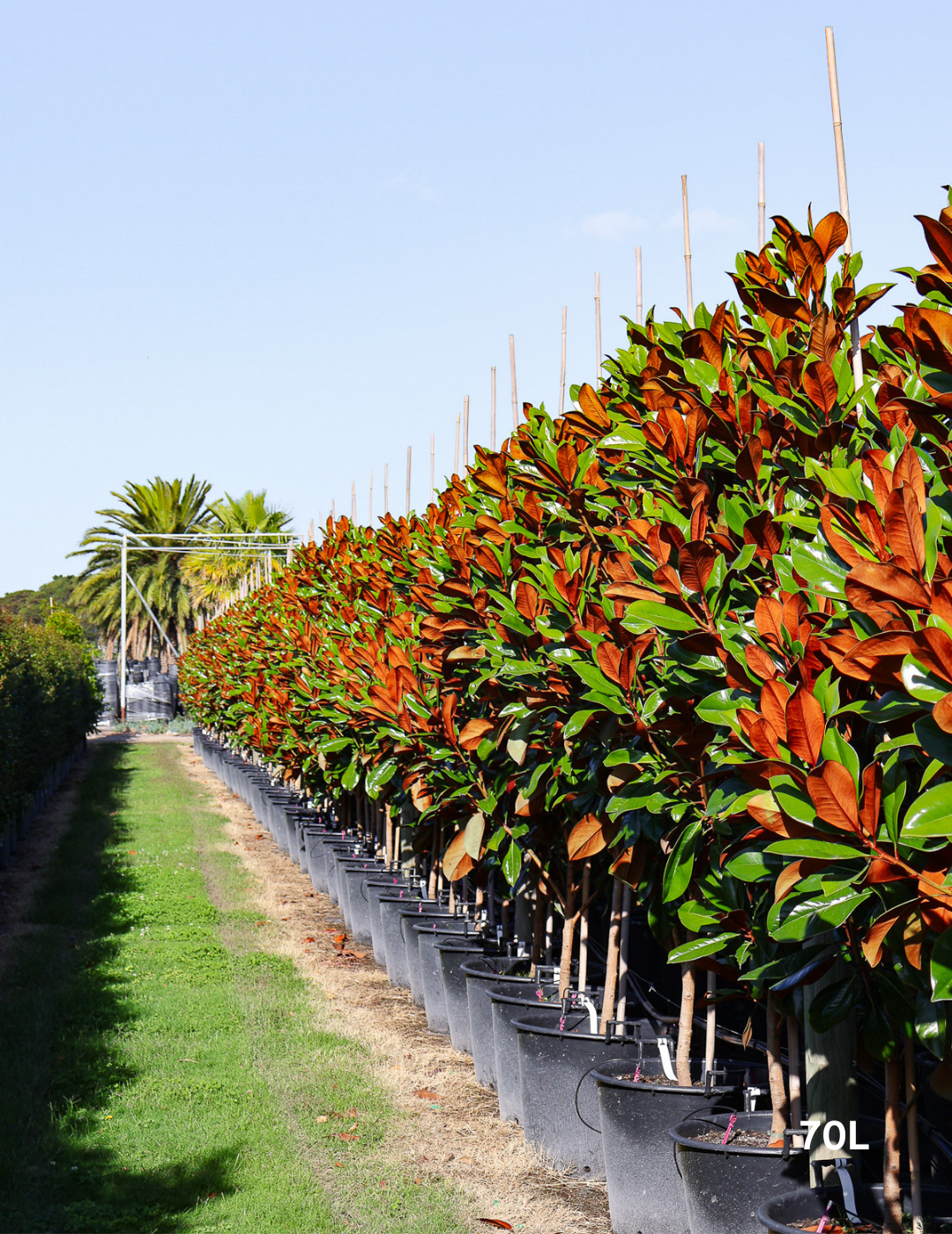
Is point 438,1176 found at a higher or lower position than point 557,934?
lower

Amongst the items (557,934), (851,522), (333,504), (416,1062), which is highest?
(333,504)

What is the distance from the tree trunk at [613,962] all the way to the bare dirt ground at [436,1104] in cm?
53

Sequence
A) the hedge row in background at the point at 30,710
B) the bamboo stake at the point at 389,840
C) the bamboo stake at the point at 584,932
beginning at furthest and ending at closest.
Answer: the hedge row in background at the point at 30,710, the bamboo stake at the point at 389,840, the bamboo stake at the point at 584,932

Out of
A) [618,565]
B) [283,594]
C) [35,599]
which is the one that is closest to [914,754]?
[618,565]

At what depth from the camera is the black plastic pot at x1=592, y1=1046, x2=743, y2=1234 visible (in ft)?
9.69

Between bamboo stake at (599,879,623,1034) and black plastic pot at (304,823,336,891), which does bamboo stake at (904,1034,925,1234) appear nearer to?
bamboo stake at (599,879,623,1034)

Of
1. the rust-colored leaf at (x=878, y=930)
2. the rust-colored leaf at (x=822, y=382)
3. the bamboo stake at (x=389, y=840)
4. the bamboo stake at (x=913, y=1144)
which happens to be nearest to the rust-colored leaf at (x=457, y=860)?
the bamboo stake at (x=913, y=1144)

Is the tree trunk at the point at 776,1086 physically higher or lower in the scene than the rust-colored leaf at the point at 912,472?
lower

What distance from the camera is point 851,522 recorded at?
5.73 ft

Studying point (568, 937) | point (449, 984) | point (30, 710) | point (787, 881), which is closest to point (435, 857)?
point (449, 984)

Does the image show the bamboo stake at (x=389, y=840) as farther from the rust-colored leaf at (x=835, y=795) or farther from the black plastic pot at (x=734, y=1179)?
the rust-colored leaf at (x=835, y=795)

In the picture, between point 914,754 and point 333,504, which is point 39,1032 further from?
point 333,504

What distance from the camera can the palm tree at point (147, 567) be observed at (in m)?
34.8

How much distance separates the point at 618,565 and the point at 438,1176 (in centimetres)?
230
